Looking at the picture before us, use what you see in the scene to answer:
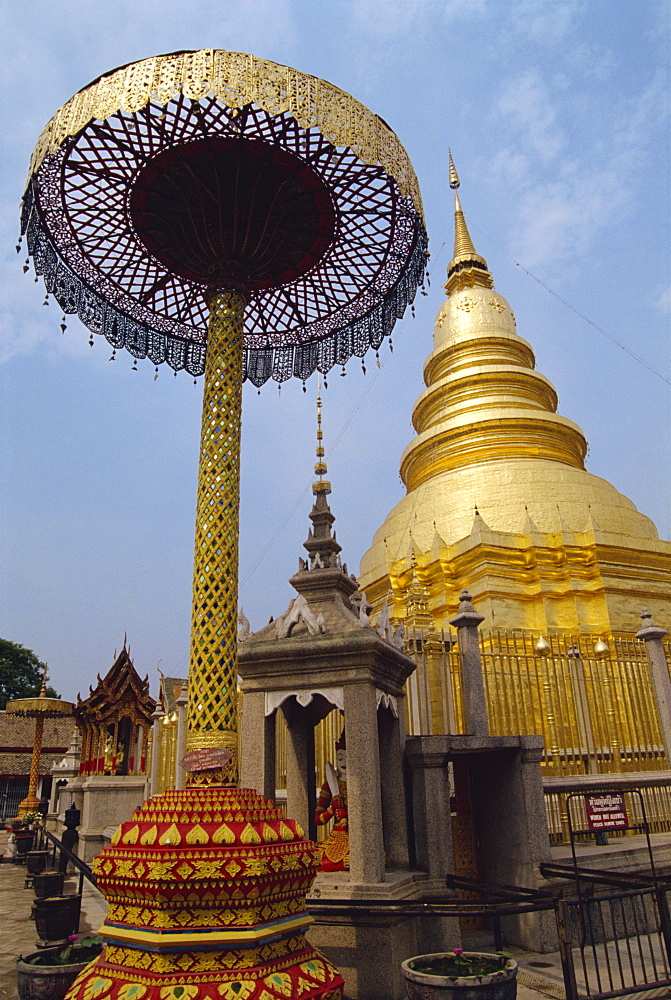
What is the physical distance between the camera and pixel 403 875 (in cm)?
658

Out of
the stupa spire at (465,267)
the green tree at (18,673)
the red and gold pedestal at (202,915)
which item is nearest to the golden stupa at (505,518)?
the stupa spire at (465,267)

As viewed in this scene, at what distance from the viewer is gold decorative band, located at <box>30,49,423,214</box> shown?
5559 mm

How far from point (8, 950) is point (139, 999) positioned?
5736 millimetres

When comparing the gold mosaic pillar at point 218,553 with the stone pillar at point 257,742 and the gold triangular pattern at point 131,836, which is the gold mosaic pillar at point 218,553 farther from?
the stone pillar at point 257,742

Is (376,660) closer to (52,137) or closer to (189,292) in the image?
(189,292)

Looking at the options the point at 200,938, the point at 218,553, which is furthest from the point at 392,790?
the point at 200,938

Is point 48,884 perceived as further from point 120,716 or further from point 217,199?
point 120,716

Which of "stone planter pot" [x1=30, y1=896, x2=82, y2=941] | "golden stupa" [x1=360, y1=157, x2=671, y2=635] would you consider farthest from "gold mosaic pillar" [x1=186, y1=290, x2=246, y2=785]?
"golden stupa" [x1=360, y1=157, x2=671, y2=635]

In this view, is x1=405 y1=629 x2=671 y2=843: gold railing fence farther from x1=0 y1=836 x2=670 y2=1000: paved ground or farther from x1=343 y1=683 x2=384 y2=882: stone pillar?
x1=343 y1=683 x2=384 y2=882: stone pillar

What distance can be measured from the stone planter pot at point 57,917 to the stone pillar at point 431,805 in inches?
141

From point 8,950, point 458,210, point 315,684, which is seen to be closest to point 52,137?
point 315,684

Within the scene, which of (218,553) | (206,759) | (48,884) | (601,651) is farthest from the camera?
(601,651)

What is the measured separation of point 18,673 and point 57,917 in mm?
44437

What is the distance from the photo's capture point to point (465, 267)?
29.5 m
